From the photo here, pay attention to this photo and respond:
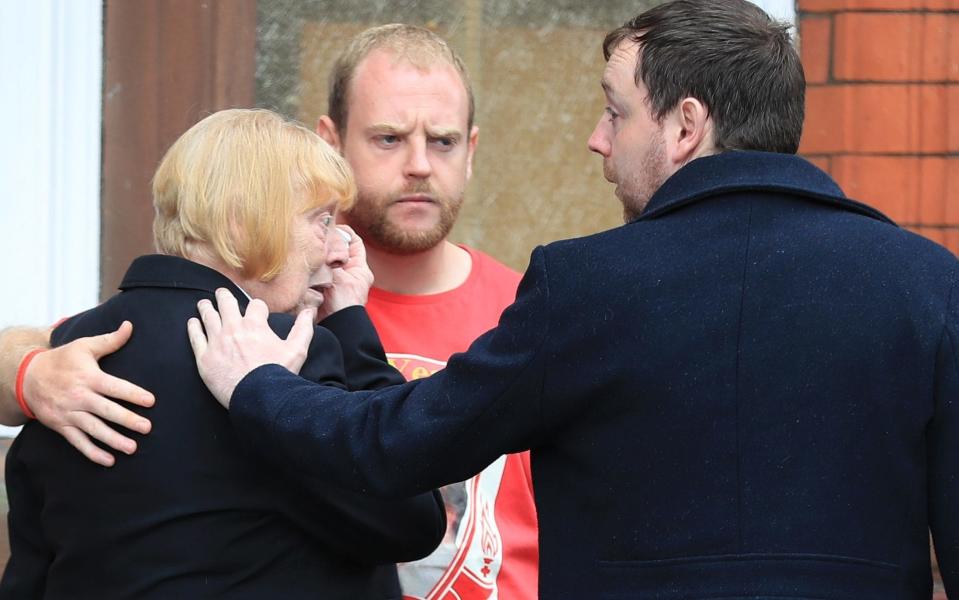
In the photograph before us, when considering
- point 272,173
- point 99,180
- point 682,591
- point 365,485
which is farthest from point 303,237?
point 99,180

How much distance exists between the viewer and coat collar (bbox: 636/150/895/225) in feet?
5.78

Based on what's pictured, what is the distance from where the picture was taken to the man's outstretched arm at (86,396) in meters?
1.86

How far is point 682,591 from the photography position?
1.68m

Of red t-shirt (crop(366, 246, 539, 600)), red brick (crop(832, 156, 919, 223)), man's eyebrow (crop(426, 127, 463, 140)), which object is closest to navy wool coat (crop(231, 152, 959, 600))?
red t-shirt (crop(366, 246, 539, 600))

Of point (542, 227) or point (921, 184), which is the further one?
point (542, 227)

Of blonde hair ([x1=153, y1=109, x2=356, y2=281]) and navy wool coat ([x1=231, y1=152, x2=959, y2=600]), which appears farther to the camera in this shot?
blonde hair ([x1=153, y1=109, x2=356, y2=281])

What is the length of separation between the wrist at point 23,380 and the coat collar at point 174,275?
0.26m

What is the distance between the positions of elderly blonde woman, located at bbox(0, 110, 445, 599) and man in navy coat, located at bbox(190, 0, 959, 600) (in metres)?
0.10

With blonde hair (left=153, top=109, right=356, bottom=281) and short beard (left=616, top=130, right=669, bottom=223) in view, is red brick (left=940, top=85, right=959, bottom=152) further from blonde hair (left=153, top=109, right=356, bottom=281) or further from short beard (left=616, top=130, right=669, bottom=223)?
blonde hair (left=153, top=109, right=356, bottom=281)

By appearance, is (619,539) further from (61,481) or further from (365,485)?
(61,481)

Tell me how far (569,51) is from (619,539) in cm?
236

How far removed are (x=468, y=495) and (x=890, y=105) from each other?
5.76ft

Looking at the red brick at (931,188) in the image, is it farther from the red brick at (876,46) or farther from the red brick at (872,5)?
the red brick at (872,5)

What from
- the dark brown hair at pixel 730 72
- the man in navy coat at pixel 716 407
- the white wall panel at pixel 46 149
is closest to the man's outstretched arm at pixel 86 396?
the man in navy coat at pixel 716 407
